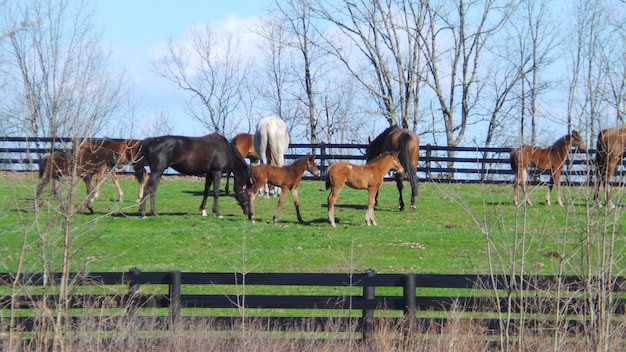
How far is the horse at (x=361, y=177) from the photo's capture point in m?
17.4

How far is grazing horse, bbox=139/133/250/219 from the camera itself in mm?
19062

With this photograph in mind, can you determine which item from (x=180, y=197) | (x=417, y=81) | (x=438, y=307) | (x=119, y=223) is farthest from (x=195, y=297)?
(x=417, y=81)

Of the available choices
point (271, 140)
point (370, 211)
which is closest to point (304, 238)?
point (370, 211)

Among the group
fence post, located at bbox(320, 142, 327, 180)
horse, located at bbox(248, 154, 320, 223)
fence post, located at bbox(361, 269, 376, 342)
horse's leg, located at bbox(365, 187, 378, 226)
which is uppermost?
fence post, located at bbox(320, 142, 327, 180)

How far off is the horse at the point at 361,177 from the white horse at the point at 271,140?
4468 mm

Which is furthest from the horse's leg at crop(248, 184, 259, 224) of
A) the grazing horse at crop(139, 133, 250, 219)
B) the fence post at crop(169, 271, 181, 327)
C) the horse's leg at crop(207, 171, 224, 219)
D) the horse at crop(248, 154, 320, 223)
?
the fence post at crop(169, 271, 181, 327)

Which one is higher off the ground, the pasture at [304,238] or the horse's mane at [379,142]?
the horse's mane at [379,142]

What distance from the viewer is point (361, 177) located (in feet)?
57.4

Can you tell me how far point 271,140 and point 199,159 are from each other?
9.31ft

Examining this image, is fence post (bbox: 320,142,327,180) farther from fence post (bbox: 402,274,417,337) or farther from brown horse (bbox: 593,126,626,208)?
fence post (bbox: 402,274,417,337)

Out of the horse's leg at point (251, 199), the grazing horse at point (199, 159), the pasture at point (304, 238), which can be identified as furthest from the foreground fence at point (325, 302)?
the grazing horse at point (199, 159)

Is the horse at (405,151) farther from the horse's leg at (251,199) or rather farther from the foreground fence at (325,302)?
the foreground fence at (325,302)

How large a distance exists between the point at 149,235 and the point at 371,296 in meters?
8.17

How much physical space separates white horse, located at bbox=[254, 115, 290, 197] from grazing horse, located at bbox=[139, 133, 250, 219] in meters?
2.15
